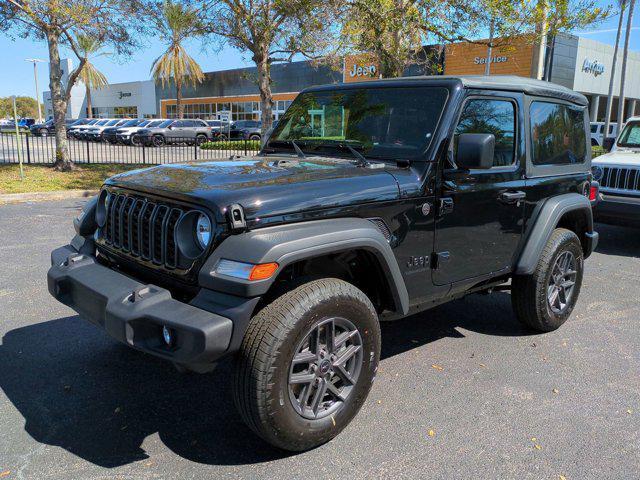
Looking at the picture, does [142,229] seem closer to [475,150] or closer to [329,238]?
[329,238]

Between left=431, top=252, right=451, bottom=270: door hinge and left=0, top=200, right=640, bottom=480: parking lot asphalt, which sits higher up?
left=431, top=252, right=451, bottom=270: door hinge

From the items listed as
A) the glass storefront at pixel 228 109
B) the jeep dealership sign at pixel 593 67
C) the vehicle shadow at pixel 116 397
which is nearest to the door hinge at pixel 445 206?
the vehicle shadow at pixel 116 397

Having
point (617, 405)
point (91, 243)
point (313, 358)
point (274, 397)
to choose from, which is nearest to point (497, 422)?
point (617, 405)

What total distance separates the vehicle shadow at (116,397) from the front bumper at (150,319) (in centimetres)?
63

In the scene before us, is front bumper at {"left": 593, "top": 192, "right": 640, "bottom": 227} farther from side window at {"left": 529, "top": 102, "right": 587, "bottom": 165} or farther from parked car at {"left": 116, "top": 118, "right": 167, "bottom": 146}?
parked car at {"left": 116, "top": 118, "right": 167, "bottom": 146}

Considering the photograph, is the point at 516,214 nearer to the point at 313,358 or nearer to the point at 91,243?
the point at 313,358

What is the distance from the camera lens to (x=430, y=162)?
343 cm

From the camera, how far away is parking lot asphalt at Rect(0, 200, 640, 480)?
281cm

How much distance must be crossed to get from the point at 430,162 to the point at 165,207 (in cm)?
161

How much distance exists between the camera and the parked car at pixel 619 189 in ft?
24.5

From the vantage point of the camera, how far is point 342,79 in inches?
1332

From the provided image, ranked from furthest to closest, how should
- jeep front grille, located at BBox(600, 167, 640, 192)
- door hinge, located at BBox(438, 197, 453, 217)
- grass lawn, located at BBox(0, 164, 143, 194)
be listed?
grass lawn, located at BBox(0, 164, 143, 194) < jeep front grille, located at BBox(600, 167, 640, 192) < door hinge, located at BBox(438, 197, 453, 217)

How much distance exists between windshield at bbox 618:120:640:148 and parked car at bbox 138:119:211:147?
2589 cm

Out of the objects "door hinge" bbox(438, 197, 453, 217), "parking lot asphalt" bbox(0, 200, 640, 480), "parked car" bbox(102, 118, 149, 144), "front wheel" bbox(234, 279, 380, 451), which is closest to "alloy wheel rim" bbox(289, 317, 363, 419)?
"front wheel" bbox(234, 279, 380, 451)
